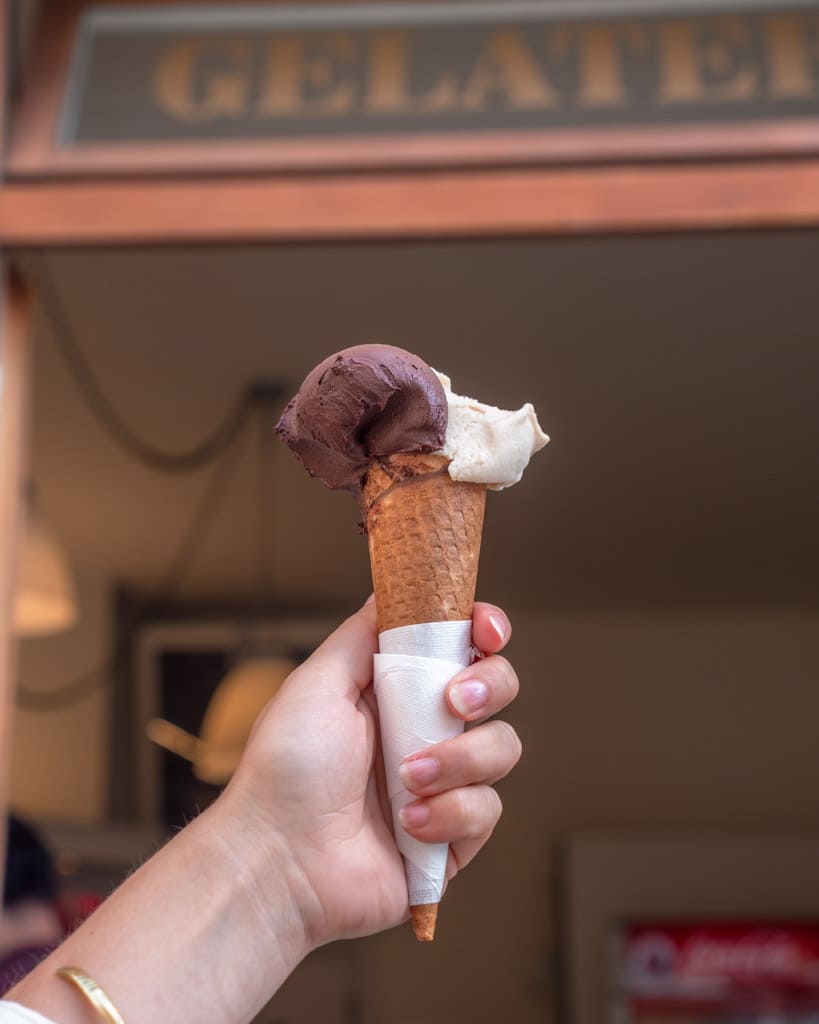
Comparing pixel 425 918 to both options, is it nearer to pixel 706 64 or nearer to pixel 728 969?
pixel 706 64

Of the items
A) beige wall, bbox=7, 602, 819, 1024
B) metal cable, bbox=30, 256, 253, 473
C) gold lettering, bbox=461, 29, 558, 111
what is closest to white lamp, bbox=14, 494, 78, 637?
metal cable, bbox=30, 256, 253, 473

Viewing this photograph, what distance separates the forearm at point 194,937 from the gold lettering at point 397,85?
5.11 feet

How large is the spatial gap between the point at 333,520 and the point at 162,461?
91 centimetres

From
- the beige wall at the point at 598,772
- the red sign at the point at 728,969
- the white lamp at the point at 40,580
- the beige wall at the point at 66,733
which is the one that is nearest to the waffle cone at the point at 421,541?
the white lamp at the point at 40,580

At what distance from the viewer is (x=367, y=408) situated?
3.41 ft

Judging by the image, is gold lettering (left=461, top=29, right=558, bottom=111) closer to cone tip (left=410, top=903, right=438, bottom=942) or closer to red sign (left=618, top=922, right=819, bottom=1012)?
cone tip (left=410, top=903, right=438, bottom=942)

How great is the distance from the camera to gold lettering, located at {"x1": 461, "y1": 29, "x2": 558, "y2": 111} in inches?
87.1

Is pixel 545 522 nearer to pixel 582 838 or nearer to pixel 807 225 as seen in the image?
pixel 582 838

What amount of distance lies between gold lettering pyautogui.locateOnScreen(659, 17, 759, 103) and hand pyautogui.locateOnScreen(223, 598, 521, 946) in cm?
145

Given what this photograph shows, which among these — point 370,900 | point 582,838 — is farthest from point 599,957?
point 370,900

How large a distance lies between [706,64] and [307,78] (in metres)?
0.74

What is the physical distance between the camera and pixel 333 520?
16.3ft

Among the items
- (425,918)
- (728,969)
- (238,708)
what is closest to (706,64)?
(425,918)

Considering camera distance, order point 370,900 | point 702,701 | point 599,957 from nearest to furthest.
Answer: point 370,900
point 599,957
point 702,701
